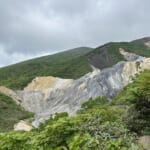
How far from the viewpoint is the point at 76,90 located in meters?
57.9

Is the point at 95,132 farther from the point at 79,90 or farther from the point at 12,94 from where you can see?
the point at 12,94

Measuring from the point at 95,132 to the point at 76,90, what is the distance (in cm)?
4827

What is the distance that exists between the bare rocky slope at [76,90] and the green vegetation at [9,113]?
5.77ft

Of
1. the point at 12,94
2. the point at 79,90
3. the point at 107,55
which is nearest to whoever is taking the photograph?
the point at 79,90

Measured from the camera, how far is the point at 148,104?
1244cm

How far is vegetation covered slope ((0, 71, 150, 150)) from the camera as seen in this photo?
729 cm

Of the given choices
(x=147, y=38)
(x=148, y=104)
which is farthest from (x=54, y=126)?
(x=147, y=38)

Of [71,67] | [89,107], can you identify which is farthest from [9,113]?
[71,67]

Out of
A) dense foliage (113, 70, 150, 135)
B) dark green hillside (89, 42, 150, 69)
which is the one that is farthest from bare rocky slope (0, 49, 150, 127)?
dense foliage (113, 70, 150, 135)

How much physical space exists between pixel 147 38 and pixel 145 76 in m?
126

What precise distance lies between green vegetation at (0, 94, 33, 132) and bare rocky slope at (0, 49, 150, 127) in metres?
1.76

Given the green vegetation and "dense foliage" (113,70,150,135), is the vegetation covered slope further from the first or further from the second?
the green vegetation

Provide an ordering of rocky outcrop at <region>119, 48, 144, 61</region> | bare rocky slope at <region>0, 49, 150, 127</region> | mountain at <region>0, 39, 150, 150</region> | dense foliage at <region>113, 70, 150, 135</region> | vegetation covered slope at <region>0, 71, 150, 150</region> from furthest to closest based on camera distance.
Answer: rocky outcrop at <region>119, 48, 144, 61</region>, bare rocky slope at <region>0, 49, 150, 127</region>, dense foliage at <region>113, 70, 150, 135</region>, mountain at <region>0, 39, 150, 150</region>, vegetation covered slope at <region>0, 71, 150, 150</region>

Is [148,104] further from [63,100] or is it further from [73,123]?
[63,100]
